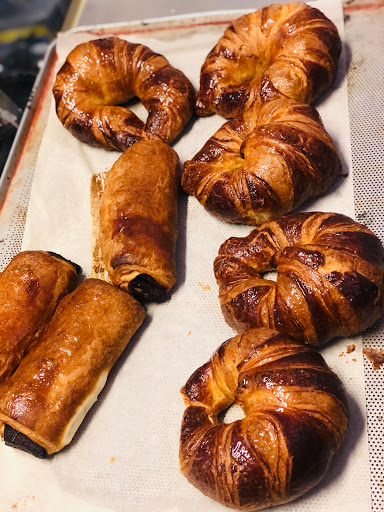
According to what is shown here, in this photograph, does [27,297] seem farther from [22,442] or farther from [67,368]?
[22,442]

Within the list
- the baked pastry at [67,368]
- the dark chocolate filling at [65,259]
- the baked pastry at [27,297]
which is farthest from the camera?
the dark chocolate filling at [65,259]

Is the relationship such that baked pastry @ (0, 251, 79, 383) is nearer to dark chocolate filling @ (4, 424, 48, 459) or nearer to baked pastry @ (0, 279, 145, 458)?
baked pastry @ (0, 279, 145, 458)

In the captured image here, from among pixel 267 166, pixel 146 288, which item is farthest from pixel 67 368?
pixel 267 166

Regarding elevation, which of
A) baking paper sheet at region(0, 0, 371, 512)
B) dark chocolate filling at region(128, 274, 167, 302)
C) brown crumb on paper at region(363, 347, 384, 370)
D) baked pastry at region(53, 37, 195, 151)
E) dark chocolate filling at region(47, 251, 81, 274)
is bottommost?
brown crumb on paper at region(363, 347, 384, 370)

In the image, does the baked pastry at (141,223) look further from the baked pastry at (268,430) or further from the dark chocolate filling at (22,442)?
A: the dark chocolate filling at (22,442)

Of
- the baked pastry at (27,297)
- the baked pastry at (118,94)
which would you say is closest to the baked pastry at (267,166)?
the baked pastry at (118,94)

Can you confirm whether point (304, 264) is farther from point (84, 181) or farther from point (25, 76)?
point (25, 76)

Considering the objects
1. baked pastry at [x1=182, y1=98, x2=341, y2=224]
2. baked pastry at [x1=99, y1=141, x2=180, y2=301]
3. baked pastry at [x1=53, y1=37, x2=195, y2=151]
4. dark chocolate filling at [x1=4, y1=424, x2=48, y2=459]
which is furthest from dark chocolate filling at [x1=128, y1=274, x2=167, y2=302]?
baked pastry at [x1=53, y1=37, x2=195, y2=151]
